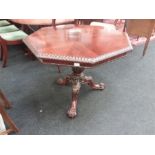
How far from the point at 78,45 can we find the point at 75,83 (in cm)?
48

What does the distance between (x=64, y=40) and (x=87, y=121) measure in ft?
2.53

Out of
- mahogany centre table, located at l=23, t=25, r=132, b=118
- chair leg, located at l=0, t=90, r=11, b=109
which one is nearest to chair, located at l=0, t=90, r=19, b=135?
chair leg, located at l=0, t=90, r=11, b=109

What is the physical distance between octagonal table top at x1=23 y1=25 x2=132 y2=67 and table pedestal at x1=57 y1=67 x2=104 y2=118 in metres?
0.37

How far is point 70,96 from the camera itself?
2299 mm

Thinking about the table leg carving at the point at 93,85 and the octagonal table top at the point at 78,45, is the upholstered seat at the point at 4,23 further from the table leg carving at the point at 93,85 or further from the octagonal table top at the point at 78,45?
the table leg carving at the point at 93,85

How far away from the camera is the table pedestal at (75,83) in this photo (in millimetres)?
2047

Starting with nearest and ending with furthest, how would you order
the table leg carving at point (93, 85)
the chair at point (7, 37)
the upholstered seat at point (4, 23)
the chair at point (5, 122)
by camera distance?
the chair at point (5, 122) → the table leg carving at point (93, 85) → the chair at point (7, 37) → the upholstered seat at point (4, 23)

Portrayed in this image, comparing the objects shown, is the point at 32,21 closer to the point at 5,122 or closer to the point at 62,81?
the point at 62,81

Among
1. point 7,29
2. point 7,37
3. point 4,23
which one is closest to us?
point 7,37

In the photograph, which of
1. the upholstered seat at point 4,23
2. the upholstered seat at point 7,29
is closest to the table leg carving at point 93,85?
the upholstered seat at point 7,29

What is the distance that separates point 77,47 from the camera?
1.77 metres

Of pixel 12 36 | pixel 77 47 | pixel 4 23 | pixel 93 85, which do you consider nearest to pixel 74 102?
pixel 93 85

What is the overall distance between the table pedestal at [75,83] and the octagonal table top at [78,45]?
370 mm

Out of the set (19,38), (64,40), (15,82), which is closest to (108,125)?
(64,40)
